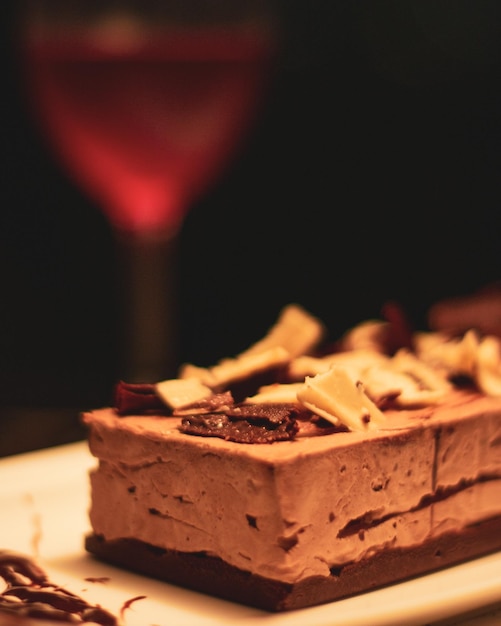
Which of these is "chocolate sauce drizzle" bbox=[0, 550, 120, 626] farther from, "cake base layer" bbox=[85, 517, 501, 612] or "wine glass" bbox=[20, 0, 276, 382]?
"wine glass" bbox=[20, 0, 276, 382]

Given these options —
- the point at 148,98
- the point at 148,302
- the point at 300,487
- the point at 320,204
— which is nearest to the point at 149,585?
the point at 300,487

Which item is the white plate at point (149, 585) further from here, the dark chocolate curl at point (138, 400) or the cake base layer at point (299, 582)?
the dark chocolate curl at point (138, 400)

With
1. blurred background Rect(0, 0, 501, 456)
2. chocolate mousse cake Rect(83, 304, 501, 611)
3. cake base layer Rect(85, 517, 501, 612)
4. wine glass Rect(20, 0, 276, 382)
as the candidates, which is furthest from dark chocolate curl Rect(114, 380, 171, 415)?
blurred background Rect(0, 0, 501, 456)

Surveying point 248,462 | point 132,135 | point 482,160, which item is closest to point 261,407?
point 248,462

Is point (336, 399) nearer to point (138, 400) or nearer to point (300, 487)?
point (300, 487)

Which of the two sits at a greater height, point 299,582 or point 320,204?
point 320,204


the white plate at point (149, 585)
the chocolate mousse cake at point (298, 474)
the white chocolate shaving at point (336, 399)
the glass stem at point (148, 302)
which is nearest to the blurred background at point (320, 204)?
the glass stem at point (148, 302)

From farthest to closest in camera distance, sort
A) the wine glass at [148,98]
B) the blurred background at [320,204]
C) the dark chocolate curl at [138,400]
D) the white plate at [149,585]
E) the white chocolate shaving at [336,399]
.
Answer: the blurred background at [320,204]
the wine glass at [148,98]
the dark chocolate curl at [138,400]
the white chocolate shaving at [336,399]
the white plate at [149,585]
